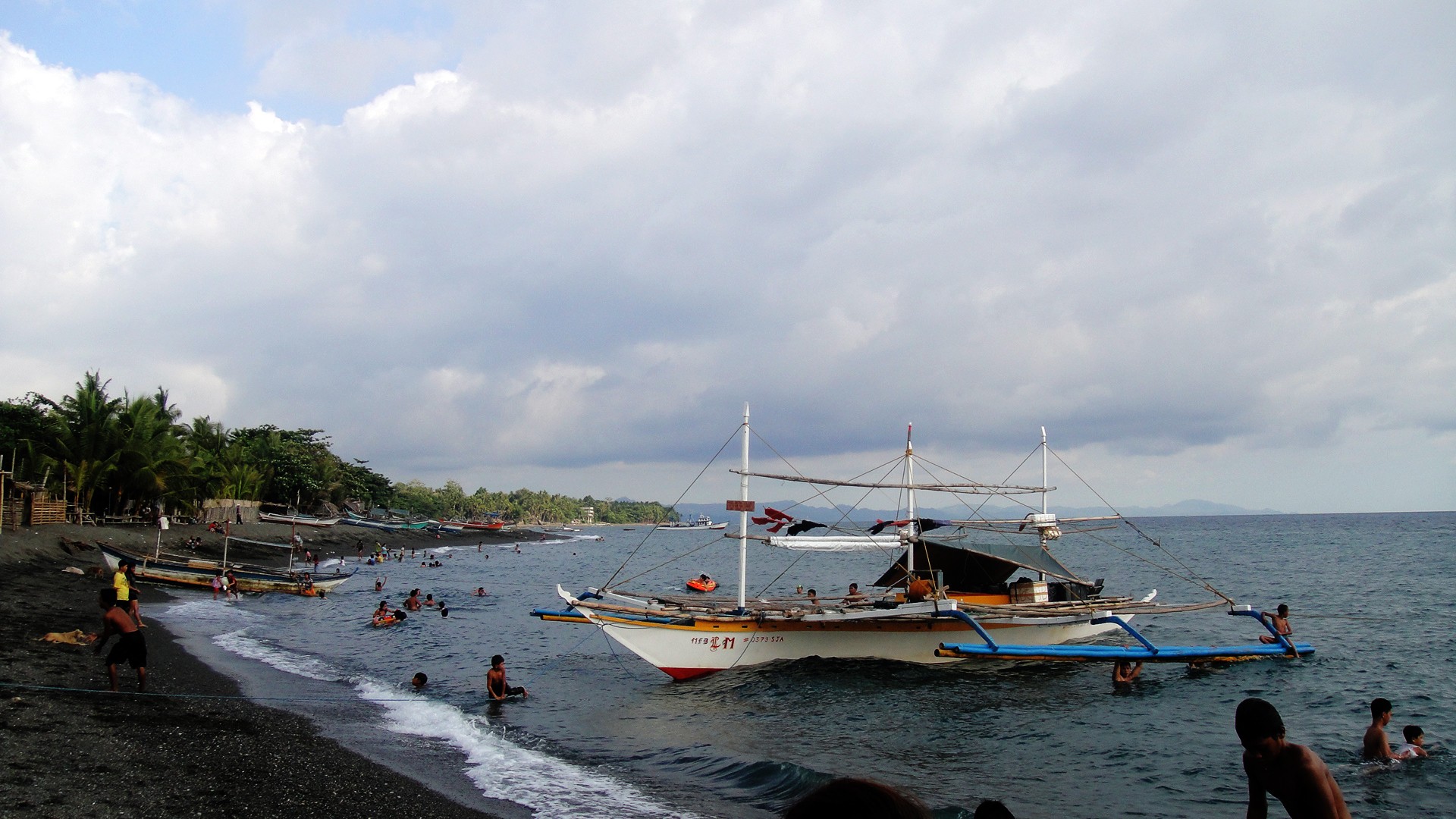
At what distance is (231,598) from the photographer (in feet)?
119

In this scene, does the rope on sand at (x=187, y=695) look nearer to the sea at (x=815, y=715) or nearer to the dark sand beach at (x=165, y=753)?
the dark sand beach at (x=165, y=753)

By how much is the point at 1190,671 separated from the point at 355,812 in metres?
21.6

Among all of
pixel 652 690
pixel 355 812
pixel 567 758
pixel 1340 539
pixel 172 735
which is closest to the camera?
pixel 355 812

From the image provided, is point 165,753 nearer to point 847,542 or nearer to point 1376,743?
point 847,542

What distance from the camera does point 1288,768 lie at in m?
5.38

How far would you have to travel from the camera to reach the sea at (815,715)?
13.5 m

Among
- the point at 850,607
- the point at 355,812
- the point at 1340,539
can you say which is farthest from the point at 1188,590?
the point at 1340,539

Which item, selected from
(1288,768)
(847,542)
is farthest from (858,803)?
(847,542)

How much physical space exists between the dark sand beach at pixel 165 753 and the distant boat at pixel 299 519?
207 feet

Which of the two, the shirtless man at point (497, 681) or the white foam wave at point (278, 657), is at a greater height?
the shirtless man at point (497, 681)

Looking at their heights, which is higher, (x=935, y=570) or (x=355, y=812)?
(x=935, y=570)

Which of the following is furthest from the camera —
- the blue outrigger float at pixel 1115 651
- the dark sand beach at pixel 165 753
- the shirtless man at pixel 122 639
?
the blue outrigger float at pixel 1115 651

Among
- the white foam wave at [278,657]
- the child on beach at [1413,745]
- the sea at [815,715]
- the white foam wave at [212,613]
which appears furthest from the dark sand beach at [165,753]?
the child on beach at [1413,745]

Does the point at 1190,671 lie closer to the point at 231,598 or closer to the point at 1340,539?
the point at 231,598
